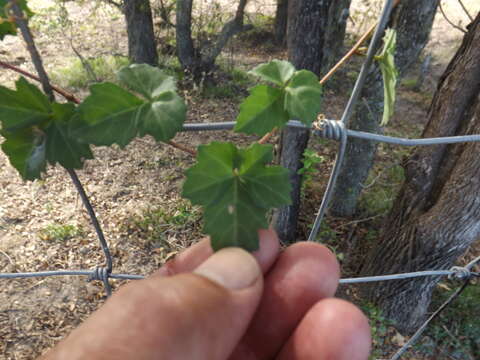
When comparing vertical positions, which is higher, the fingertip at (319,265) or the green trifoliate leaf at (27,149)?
the green trifoliate leaf at (27,149)

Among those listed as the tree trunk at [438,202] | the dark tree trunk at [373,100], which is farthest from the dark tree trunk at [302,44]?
the tree trunk at [438,202]

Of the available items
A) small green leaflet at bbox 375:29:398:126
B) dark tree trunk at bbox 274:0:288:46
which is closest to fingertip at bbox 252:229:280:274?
small green leaflet at bbox 375:29:398:126

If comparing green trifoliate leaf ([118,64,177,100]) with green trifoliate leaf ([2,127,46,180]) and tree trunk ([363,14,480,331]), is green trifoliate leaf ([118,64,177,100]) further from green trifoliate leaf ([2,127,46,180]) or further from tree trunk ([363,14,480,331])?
tree trunk ([363,14,480,331])

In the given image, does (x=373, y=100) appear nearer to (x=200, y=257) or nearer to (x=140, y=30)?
(x=200, y=257)

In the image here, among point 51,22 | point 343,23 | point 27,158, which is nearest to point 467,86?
point 27,158

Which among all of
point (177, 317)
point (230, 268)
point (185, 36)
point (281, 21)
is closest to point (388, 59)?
point (230, 268)

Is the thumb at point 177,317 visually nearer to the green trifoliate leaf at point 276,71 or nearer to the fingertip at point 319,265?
the fingertip at point 319,265
